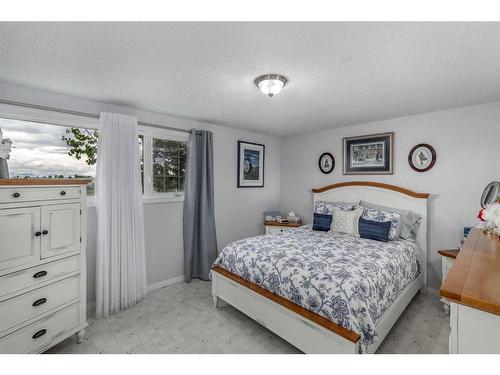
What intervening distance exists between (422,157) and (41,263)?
4078mm

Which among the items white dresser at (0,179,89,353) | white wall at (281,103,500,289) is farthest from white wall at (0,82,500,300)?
white dresser at (0,179,89,353)

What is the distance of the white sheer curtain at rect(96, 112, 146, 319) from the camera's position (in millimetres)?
2516

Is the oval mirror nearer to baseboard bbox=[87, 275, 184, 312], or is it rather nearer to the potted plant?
baseboard bbox=[87, 275, 184, 312]

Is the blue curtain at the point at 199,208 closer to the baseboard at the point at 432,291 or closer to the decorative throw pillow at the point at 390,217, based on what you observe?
the decorative throw pillow at the point at 390,217

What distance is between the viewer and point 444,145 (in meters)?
A: 2.92

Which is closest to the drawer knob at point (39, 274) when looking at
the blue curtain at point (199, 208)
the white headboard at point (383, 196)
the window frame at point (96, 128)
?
the window frame at point (96, 128)

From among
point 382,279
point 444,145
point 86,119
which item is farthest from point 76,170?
point 444,145

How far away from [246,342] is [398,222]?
7.31 feet

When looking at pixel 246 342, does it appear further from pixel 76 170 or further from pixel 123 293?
pixel 76 170

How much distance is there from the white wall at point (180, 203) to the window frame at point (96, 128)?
76mm

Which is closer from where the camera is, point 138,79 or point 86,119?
point 138,79

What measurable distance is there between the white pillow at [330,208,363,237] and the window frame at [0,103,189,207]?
2.15 meters

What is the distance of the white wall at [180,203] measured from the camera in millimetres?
2472

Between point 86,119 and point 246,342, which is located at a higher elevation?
point 86,119
